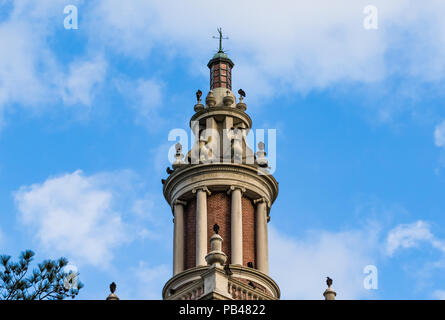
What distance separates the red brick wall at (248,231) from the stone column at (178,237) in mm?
2597

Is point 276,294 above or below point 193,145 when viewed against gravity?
below

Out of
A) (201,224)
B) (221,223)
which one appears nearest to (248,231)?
(221,223)

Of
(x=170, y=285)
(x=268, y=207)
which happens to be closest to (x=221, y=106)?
(x=268, y=207)

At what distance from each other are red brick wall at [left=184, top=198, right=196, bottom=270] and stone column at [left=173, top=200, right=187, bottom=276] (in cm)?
18

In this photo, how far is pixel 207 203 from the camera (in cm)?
3944

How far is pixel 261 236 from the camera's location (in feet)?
129

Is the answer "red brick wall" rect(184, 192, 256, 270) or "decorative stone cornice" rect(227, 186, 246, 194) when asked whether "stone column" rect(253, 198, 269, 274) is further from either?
"decorative stone cornice" rect(227, 186, 246, 194)

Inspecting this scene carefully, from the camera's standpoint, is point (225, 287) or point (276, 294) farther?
point (276, 294)

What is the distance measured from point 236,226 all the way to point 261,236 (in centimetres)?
147

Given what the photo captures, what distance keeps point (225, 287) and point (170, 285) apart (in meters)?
7.59

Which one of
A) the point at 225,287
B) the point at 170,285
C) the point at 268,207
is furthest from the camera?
the point at 268,207

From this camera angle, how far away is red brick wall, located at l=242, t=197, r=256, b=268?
3869cm
